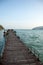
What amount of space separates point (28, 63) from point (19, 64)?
3.04ft

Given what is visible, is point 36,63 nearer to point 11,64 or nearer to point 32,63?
point 32,63

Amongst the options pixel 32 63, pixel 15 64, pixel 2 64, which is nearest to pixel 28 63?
pixel 32 63

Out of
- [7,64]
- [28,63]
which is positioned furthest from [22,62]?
[7,64]

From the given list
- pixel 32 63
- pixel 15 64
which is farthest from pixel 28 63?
pixel 15 64

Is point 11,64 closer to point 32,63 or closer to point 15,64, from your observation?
point 15,64

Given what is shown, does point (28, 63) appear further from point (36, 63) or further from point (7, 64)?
point (7, 64)

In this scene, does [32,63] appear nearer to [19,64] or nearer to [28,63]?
[28,63]

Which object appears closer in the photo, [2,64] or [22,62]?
[2,64]

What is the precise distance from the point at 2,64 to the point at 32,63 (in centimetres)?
289

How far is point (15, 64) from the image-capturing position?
43.6 ft

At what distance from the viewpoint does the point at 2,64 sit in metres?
13.1

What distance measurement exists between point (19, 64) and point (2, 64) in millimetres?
1607

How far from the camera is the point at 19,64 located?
1331 cm

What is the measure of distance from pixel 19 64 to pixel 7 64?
3.74 ft
